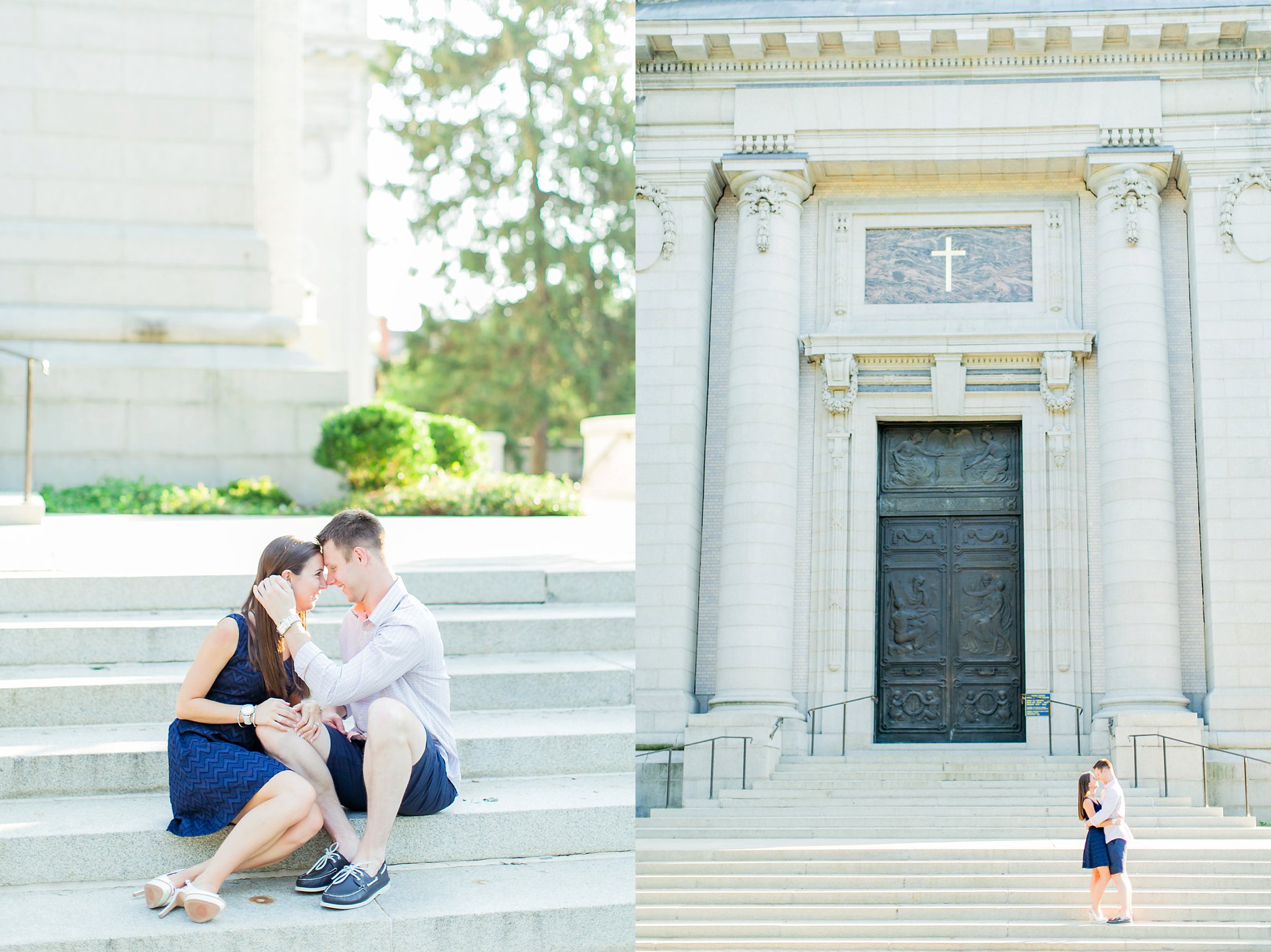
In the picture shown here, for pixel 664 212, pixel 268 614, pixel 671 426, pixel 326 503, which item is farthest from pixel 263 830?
pixel 664 212

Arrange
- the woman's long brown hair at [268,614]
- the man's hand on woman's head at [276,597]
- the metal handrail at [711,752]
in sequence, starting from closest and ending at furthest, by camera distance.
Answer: the man's hand on woman's head at [276,597] → the woman's long brown hair at [268,614] → the metal handrail at [711,752]

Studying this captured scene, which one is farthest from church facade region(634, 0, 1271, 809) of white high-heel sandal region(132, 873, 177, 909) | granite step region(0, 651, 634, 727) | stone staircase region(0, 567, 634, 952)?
white high-heel sandal region(132, 873, 177, 909)

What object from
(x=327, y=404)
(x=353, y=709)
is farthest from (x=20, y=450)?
(x=353, y=709)

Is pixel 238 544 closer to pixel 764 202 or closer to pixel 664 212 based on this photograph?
pixel 664 212

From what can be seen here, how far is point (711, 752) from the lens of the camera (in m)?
13.5

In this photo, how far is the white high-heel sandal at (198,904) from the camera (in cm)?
406

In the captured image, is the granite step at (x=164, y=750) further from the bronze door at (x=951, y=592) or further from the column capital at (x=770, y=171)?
the column capital at (x=770, y=171)

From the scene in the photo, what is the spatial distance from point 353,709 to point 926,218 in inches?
511

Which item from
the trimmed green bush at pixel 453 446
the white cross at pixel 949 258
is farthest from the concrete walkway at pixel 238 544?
the white cross at pixel 949 258

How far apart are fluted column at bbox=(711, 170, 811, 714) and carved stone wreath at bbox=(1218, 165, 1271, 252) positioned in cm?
517

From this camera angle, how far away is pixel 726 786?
13.6m

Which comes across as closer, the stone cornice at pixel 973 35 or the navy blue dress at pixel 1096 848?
the navy blue dress at pixel 1096 848

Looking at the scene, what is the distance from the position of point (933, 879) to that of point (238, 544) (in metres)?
6.13

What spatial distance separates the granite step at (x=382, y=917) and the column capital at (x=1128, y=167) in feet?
42.6
